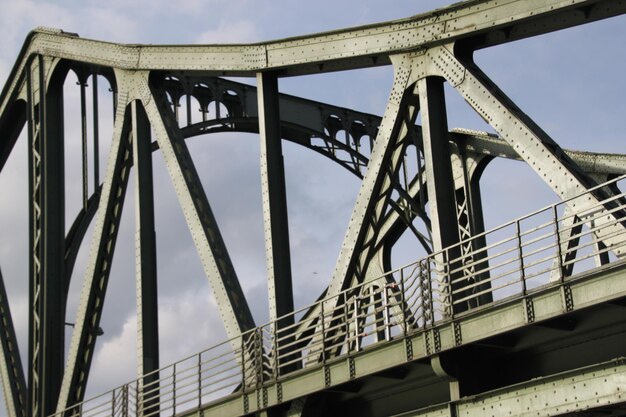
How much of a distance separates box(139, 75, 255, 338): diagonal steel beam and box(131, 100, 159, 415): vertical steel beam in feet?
2.90

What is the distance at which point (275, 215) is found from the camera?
85.7 ft

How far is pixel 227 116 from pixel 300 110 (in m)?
2.82


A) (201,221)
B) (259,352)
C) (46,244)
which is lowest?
(259,352)

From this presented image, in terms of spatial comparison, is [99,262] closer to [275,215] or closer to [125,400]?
[125,400]

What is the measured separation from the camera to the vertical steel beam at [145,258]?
29.2m

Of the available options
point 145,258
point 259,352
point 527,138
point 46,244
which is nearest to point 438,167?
point 527,138

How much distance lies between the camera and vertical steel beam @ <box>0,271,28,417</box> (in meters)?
36.6

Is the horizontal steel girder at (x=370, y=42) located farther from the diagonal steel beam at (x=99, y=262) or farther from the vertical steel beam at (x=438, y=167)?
the diagonal steel beam at (x=99, y=262)

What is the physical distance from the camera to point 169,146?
28.9 meters

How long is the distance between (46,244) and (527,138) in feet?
58.9

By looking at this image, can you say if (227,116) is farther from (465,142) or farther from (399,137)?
(399,137)

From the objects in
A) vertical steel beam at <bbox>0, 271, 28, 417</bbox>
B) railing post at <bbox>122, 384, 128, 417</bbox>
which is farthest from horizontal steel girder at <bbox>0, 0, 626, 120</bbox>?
vertical steel beam at <bbox>0, 271, 28, 417</bbox>

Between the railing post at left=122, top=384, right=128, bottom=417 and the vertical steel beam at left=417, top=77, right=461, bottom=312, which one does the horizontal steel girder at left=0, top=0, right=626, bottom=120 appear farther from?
the railing post at left=122, top=384, right=128, bottom=417

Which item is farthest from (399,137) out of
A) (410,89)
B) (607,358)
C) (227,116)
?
(227,116)
